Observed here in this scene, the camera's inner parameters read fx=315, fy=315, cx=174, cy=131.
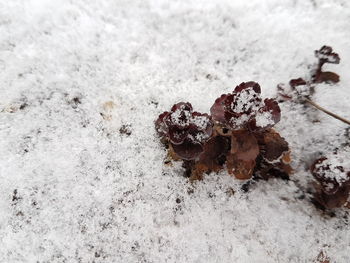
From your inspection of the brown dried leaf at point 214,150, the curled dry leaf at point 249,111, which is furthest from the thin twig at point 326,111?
the brown dried leaf at point 214,150

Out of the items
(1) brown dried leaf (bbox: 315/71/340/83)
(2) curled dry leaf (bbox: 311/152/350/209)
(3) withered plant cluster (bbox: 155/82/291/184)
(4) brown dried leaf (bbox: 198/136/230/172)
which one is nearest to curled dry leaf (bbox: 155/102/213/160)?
(3) withered plant cluster (bbox: 155/82/291/184)

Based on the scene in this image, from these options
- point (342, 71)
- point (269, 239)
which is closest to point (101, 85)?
point (269, 239)

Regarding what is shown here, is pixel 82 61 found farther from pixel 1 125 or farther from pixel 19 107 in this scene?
pixel 1 125

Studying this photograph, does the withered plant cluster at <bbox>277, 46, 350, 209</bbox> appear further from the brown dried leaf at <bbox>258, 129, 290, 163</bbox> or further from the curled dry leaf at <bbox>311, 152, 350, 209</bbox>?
the brown dried leaf at <bbox>258, 129, 290, 163</bbox>

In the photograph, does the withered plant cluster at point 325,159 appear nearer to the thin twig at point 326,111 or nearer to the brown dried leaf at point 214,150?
the thin twig at point 326,111

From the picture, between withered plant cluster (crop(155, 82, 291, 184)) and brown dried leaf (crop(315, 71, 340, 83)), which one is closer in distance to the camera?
withered plant cluster (crop(155, 82, 291, 184))

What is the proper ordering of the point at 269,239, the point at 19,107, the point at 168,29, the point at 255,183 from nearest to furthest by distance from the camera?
the point at 269,239 < the point at 255,183 < the point at 19,107 < the point at 168,29

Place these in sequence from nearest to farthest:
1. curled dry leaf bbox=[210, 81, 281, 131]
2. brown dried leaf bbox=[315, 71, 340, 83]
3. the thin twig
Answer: curled dry leaf bbox=[210, 81, 281, 131], the thin twig, brown dried leaf bbox=[315, 71, 340, 83]
